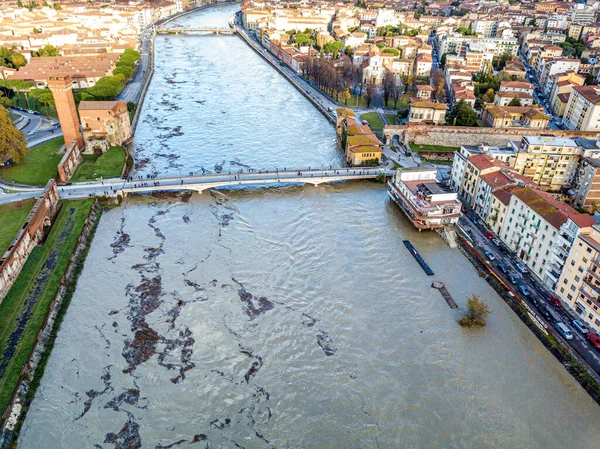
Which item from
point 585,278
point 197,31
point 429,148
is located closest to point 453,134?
point 429,148

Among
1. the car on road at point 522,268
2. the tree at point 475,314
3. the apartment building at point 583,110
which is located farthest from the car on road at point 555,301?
the apartment building at point 583,110

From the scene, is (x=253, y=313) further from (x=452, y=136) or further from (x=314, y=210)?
(x=452, y=136)

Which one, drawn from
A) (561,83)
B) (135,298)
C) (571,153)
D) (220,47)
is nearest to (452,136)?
(571,153)

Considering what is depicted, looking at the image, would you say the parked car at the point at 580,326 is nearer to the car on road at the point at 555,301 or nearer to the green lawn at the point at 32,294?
the car on road at the point at 555,301

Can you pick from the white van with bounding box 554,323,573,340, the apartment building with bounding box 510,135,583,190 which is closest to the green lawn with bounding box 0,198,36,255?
the white van with bounding box 554,323,573,340

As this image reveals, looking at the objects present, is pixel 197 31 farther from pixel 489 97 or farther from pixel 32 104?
pixel 489 97

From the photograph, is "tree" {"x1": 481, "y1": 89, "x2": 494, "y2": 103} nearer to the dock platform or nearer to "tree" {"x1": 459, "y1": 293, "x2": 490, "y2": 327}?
the dock platform
